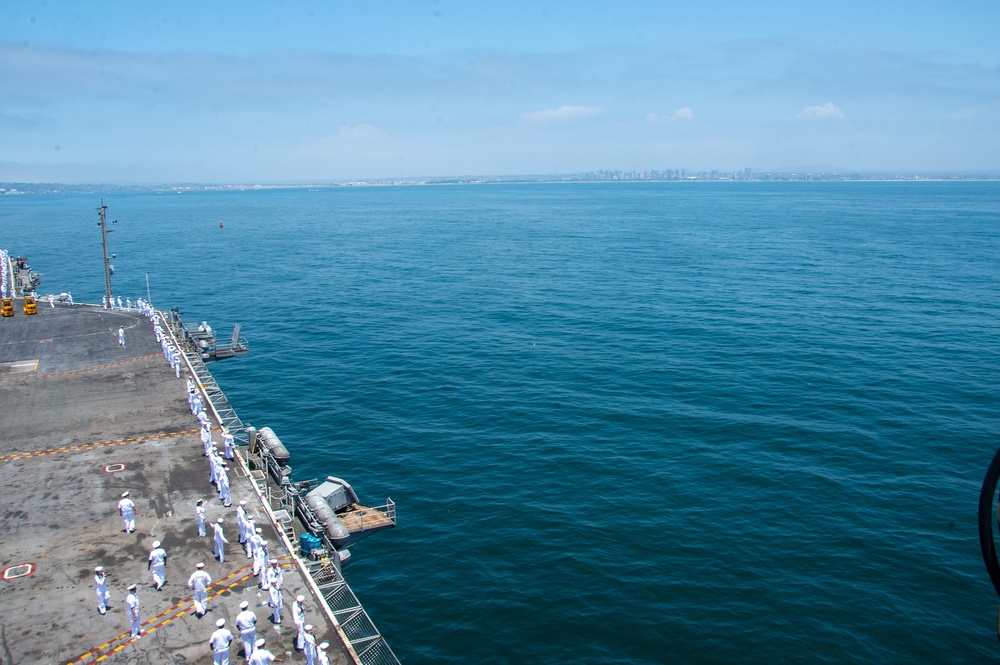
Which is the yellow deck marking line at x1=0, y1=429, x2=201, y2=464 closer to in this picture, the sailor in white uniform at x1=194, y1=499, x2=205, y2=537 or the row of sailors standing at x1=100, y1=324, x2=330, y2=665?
the row of sailors standing at x1=100, y1=324, x2=330, y2=665

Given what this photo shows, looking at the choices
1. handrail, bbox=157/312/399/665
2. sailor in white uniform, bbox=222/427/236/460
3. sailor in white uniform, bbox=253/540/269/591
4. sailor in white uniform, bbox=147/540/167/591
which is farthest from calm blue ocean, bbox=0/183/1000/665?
sailor in white uniform, bbox=147/540/167/591

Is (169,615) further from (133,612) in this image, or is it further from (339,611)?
(339,611)

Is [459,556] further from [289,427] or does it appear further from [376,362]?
[376,362]

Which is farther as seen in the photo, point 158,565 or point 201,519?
point 201,519

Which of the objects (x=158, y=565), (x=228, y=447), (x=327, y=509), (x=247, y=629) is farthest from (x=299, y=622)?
(x=228, y=447)

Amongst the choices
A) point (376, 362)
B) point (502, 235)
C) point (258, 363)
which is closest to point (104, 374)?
point (258, 363)

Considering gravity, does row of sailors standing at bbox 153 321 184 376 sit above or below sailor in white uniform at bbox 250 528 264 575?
above
